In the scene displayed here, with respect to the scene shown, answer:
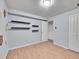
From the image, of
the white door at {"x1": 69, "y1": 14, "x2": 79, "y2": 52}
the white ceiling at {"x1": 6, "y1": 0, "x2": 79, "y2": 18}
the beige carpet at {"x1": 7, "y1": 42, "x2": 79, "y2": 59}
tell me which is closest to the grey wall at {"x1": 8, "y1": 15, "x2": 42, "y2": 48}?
the beige carpet at {"x1": 7, "y1": 42, "x2": 79, "y2": 59}

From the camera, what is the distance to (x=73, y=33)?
4.27 m

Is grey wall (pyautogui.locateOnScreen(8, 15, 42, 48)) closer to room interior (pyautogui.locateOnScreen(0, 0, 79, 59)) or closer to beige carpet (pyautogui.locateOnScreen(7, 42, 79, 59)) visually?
room interior (pyautogui.locateOnScreen(0, 0, 79, 59))

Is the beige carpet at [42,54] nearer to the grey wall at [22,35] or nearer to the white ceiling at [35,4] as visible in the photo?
the grey wall at [22,35]

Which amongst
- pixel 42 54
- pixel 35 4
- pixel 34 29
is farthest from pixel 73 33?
pixel 34 29

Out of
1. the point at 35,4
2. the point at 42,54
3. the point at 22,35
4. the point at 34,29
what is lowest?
the point at 42,54

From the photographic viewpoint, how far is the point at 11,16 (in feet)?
15.0

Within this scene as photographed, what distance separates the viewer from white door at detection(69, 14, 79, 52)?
4070 mm

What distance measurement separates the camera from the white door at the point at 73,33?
13.4 feet

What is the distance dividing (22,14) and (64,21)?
9.08ft

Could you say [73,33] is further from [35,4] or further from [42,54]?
[35,4]

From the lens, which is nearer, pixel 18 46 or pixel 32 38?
pixel 18 46

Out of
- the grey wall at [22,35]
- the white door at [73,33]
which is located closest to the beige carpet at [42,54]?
the white door at [73,33]

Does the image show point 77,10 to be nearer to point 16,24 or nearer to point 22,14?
point 22,14

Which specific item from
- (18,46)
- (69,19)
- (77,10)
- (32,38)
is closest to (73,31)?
(69,19)
